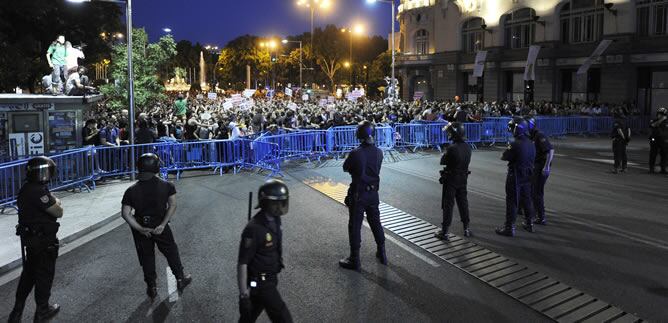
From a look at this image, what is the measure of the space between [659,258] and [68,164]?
39.6 feet

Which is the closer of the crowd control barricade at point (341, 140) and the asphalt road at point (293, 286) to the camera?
the asphalt road at point (293, 286)

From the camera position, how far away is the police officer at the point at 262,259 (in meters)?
4.25

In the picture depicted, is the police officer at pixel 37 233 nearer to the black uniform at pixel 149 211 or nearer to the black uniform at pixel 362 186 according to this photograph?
the black uniform at pixel 149 211

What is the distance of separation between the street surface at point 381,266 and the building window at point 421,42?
42.8 meters

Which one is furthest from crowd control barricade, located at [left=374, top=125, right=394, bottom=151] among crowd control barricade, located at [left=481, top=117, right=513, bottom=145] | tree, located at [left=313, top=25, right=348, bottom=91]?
tree, located at [left=313, top=25, right=348, bottom=91]

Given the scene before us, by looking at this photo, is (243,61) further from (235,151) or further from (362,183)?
(362,183)

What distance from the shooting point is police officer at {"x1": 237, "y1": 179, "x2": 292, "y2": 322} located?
4.25m

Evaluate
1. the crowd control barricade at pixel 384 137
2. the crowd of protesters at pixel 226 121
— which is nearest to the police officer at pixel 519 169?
the crowd of protesters at pixel 226 121

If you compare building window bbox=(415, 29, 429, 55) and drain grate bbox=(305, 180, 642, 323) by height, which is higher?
building window bbox=(415, 29, 429, 55)

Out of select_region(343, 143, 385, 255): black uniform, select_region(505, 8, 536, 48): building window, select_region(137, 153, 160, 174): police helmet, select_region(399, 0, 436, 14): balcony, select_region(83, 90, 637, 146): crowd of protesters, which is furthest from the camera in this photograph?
select_region(399, 0, 436, 14): balcony

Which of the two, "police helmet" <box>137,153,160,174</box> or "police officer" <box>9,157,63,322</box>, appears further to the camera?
"police helmet" <box>137,153,160,174</box>

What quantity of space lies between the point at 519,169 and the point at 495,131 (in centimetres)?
1487

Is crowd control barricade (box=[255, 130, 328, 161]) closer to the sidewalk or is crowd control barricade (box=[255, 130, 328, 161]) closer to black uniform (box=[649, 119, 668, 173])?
the sidewalk

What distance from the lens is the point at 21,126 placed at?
13742mm
